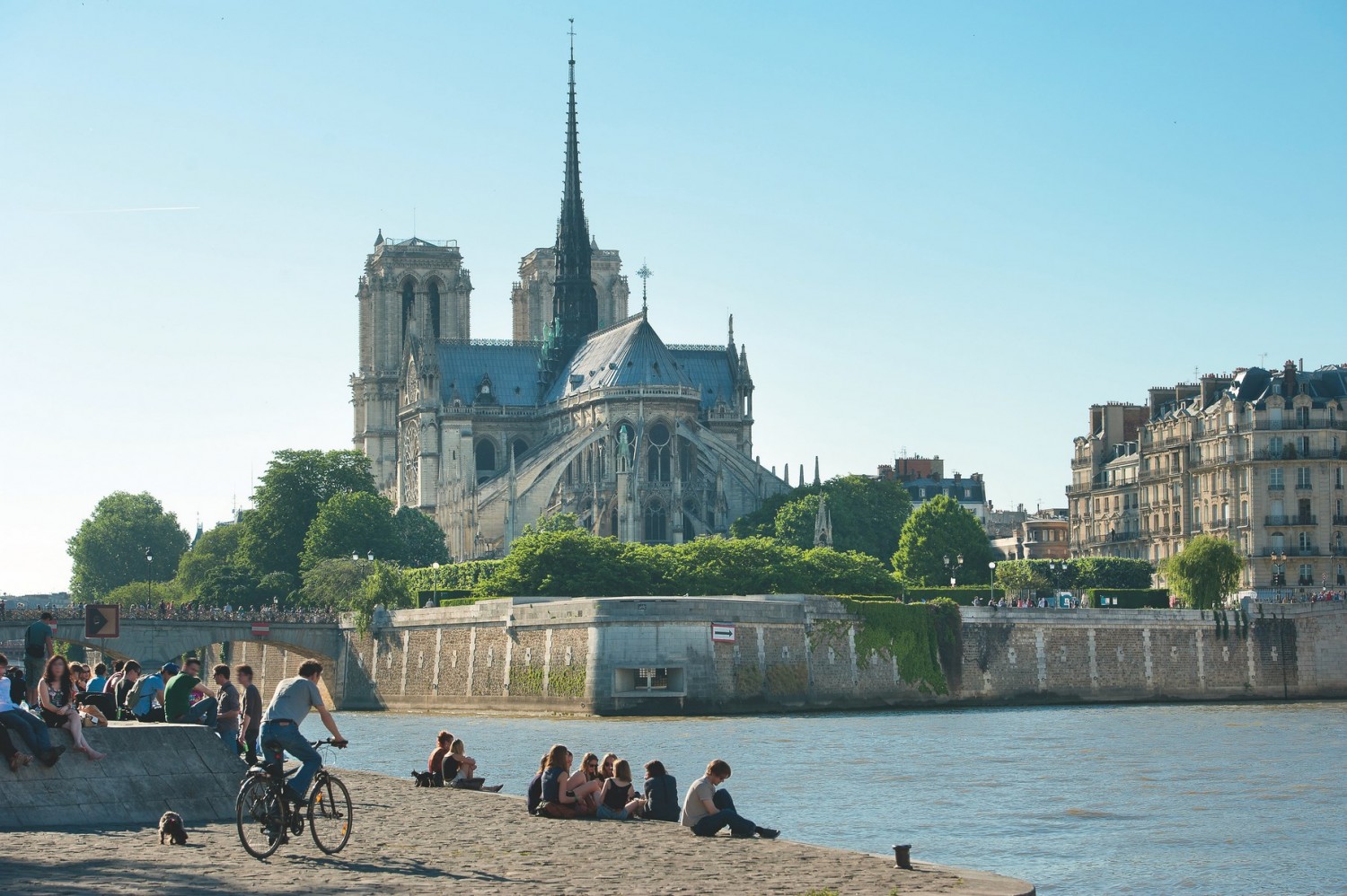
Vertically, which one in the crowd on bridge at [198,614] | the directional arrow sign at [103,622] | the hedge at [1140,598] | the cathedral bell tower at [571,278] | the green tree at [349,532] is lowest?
the directional arrow sign at [103,622]

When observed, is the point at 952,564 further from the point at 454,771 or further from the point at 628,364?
the point at 454,771

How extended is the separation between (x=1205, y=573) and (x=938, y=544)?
16.5 metres

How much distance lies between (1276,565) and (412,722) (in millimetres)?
39080

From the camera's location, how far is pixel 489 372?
128m

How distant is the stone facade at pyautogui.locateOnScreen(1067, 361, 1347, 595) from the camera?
8888 centimetres

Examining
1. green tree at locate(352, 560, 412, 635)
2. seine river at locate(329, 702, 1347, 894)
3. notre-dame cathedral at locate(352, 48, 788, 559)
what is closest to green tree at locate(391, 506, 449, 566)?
notre-dame cathedral at locate(352, 48, 788, 559)

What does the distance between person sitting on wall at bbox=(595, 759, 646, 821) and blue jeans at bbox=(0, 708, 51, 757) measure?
6.66 m

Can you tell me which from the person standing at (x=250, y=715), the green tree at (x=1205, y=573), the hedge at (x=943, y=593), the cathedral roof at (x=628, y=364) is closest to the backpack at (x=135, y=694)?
the person standing at (x=250, y=715)

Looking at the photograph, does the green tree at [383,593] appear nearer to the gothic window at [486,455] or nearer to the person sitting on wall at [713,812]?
the gothic window at [486,455]

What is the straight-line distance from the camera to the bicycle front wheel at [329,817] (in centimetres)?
2111

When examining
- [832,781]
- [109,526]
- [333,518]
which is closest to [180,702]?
[832,781]

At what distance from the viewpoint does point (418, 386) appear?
126m

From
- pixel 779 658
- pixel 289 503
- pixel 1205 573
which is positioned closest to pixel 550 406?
pixel 289 503

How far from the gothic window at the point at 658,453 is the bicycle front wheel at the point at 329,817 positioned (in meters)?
90.6
